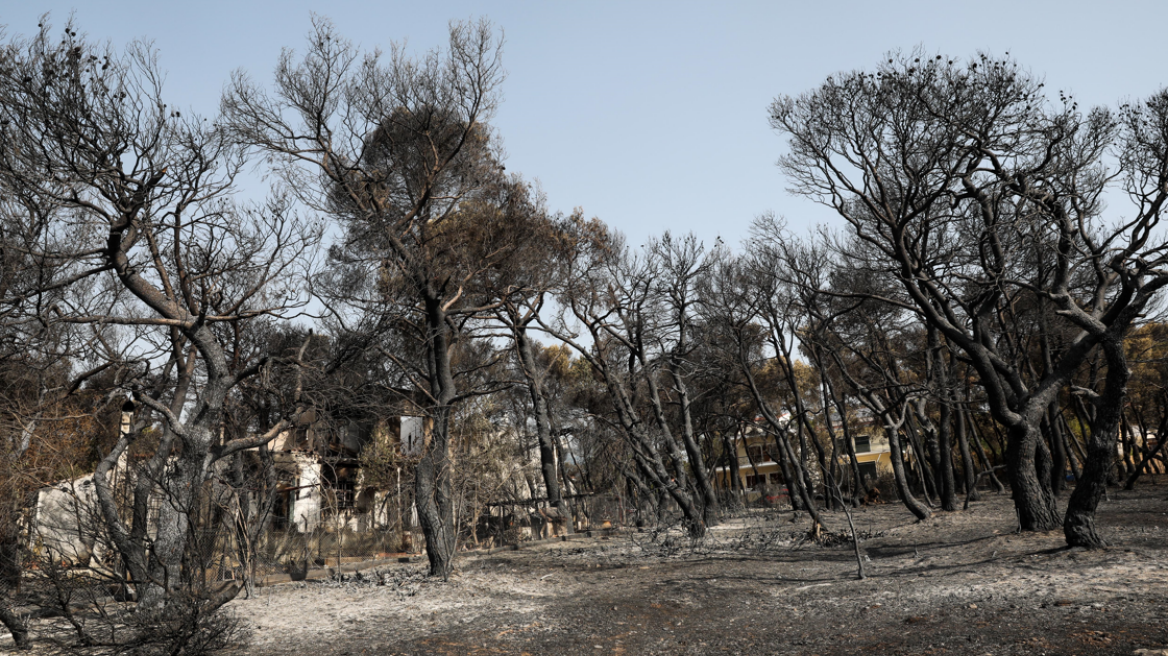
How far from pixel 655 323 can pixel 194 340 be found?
12.8 metres

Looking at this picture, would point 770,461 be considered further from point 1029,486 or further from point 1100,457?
point 1100,457

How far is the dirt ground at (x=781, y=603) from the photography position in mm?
5727

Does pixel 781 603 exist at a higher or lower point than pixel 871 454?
lower

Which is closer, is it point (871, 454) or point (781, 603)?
point (781, 603)

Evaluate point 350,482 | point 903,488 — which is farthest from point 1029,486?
point 350,482

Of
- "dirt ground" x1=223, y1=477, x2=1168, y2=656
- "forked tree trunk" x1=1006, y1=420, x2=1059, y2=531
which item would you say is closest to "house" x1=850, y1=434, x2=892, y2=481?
"dirt ground" x1=223, y1=477, x2=1168, y2=656

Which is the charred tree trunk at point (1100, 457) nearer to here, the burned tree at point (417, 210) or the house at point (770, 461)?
the burned tree at point (417, 210)

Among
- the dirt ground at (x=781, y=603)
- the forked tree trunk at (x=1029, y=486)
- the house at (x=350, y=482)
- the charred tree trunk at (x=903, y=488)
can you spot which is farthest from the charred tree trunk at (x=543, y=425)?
the forked tree trunk at (x=1029, y=486)

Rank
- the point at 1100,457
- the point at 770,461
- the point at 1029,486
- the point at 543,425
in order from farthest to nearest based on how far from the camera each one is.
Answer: the point at 770,461 < the point at 543,425 < the point at 1029,486 < the point at 1100,457

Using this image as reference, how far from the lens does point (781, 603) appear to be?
8.01 meters

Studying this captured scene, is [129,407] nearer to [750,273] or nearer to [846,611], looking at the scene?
[846,611]

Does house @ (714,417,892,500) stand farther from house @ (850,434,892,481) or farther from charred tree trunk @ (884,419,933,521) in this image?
charred tree trunk @ (884,419,933,521)

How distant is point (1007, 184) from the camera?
10.5m

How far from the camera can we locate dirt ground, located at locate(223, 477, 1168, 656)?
5727mm
